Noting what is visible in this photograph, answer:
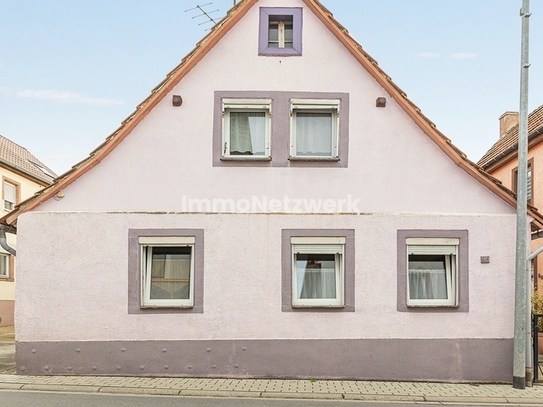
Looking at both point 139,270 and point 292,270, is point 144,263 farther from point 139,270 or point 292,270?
point 292,270

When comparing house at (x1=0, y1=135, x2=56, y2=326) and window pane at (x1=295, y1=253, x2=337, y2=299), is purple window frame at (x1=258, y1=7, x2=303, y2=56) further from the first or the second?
house at (x1=0, y1=135, x2=56, y2=326)

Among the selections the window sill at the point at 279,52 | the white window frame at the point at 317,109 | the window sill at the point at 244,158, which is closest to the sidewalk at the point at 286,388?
the window sill at the point at 244,158

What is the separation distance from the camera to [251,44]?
1121 centimetres

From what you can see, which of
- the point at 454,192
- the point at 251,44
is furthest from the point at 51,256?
the point at 454,192

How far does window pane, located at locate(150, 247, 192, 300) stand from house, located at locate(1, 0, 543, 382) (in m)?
0.03

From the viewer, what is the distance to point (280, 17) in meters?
11.3

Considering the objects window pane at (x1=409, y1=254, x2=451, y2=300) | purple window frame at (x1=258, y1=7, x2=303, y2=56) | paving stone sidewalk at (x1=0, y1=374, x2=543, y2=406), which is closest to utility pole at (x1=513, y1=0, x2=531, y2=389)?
paving stone sidewalk at (x1=0, y1=374, x2=543, y2=406)

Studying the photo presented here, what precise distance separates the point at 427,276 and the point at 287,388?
3.49 m

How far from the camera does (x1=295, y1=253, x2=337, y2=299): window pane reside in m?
11.0

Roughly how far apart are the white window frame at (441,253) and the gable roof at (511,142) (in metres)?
6.23

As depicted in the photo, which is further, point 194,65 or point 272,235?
point 194,65

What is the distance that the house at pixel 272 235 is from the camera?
10.7m

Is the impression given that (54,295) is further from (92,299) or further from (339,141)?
(339,141)

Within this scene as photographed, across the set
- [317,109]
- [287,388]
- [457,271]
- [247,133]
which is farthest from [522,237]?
[247,133]
